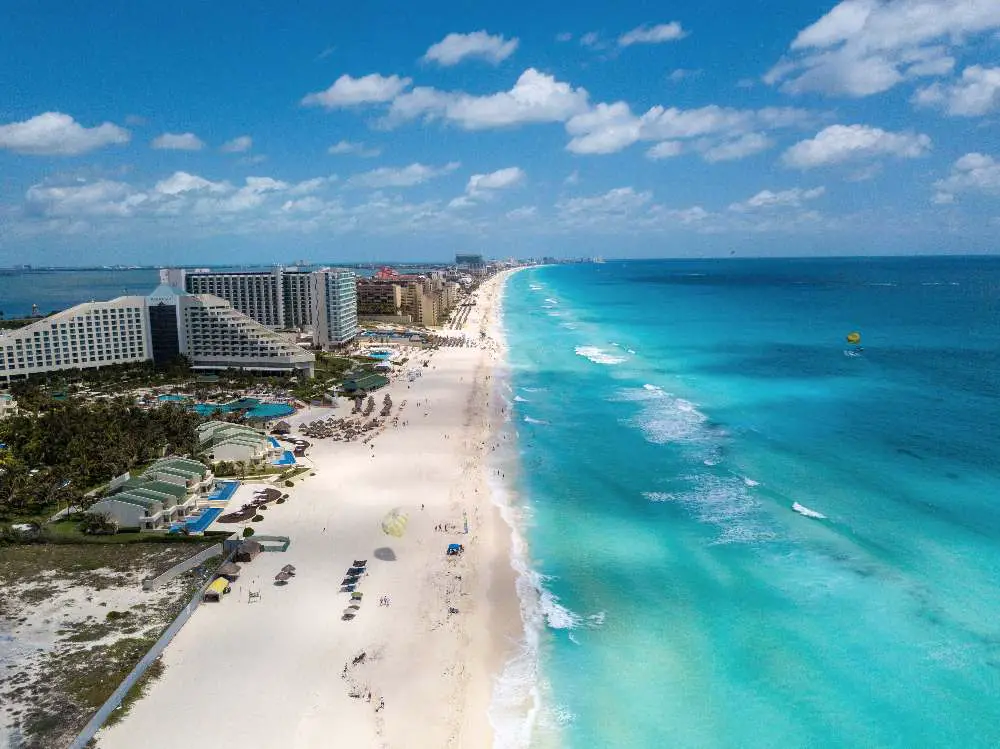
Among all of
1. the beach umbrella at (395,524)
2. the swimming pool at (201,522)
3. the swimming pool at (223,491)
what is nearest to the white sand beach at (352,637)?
the beach umbrella at (395,524)

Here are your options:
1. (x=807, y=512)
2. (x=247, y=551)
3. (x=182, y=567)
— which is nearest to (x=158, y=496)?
(x=182, y=567)

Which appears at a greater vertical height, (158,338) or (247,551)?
(158,338)

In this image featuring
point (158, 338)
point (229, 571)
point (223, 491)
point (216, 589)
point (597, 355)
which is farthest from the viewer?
point (597, 355)

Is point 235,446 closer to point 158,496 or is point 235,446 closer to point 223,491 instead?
point 223,491

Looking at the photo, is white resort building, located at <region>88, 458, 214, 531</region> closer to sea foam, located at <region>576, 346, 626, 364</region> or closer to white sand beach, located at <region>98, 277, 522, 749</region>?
white sand beach, located at <region>98, 277, 522, 749</region>

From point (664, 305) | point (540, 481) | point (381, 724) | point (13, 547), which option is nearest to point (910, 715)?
point (381, 724)

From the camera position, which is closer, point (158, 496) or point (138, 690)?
point (138, 690)

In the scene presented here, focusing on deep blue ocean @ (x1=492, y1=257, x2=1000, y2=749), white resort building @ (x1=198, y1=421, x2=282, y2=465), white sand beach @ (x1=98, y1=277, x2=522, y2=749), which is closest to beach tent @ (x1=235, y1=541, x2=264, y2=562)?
white sand beach @ (x1=98, y1=277, x2=522, y2=749)
